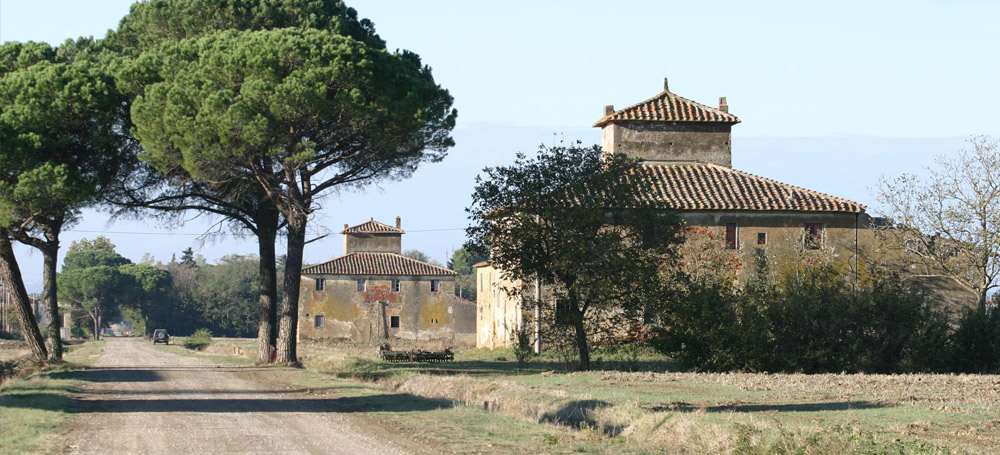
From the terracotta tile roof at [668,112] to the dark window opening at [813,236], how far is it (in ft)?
20.8

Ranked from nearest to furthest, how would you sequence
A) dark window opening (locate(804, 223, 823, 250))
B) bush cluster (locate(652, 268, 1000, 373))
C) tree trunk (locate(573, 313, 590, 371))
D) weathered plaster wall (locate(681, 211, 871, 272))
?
1. bush cluster (locate(652, 268, 1000, 373))
2. tree trunk (locate(573, 313, 590, 371))
3. weathered plaster wall (locate(681, 211, 871, 272))
4. dark window opening (locate(804, 223, 823, 250))

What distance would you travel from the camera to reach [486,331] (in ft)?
176

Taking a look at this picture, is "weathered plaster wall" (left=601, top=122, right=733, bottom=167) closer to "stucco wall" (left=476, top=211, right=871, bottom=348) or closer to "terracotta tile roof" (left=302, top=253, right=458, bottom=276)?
"stucco wall" (left=476, top=211, right=871, bottom=348)

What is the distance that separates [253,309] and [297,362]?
85.2 meters

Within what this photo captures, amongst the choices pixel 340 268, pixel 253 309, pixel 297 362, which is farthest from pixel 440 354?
pixel 253 309

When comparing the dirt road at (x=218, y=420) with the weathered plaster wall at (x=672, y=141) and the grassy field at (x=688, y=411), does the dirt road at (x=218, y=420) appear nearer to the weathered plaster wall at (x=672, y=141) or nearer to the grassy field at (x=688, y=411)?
the grassy field at (x=688, y=411)

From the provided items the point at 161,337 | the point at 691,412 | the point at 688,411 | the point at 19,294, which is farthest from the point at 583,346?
the point at 161,337

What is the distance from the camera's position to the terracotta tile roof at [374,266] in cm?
7175

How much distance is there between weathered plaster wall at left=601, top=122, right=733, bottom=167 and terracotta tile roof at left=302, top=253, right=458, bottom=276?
32016 millimetres

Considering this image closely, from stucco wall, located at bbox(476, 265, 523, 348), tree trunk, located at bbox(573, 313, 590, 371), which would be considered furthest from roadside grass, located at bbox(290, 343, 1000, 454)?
stucco wall, located at bbox(476, 265, 523, 348)

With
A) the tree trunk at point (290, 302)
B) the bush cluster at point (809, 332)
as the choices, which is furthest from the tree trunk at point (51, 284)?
the bush cluster at point (809, 332)

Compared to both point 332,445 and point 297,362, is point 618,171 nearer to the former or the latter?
point 297,362

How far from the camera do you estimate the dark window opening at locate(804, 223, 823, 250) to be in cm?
4088

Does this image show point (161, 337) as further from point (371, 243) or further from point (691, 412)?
point (691, 412)
